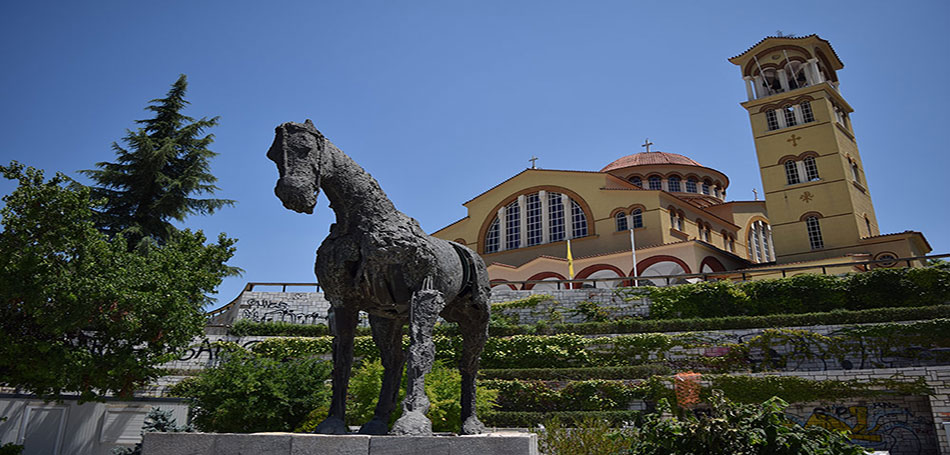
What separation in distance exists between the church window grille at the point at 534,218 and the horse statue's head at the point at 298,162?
30.9 m

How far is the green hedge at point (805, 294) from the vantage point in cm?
2073

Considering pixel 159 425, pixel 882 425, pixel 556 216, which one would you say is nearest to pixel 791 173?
pixel 556 216

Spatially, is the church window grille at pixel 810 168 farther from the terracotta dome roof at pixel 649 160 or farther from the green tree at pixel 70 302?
the green tree at pixel 70 302

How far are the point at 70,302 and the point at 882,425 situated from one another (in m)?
20.1

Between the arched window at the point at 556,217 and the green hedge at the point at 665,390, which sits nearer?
the green hedge at the point at 665,390

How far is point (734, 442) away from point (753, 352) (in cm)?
1660

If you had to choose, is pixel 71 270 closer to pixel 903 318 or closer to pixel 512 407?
pixel 512 407

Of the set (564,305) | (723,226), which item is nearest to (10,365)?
(564,305)

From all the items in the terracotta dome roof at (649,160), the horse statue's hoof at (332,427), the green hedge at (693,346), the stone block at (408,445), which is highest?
the terracotta dome roof at (649,160)

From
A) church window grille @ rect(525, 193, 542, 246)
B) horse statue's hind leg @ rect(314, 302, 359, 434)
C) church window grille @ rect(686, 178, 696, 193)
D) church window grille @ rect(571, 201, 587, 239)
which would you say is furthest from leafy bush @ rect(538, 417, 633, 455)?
church window grille @ rect(686, 178, 696, 193)

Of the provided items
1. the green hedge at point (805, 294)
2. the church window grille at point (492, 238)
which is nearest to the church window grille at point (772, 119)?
the green hedge at point (805, 294)

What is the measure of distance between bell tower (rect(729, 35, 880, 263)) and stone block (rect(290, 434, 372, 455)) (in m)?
31.3

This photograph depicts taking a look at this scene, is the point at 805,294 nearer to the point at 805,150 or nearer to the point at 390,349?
the point at 805,150

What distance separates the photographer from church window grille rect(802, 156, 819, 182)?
32031mm
